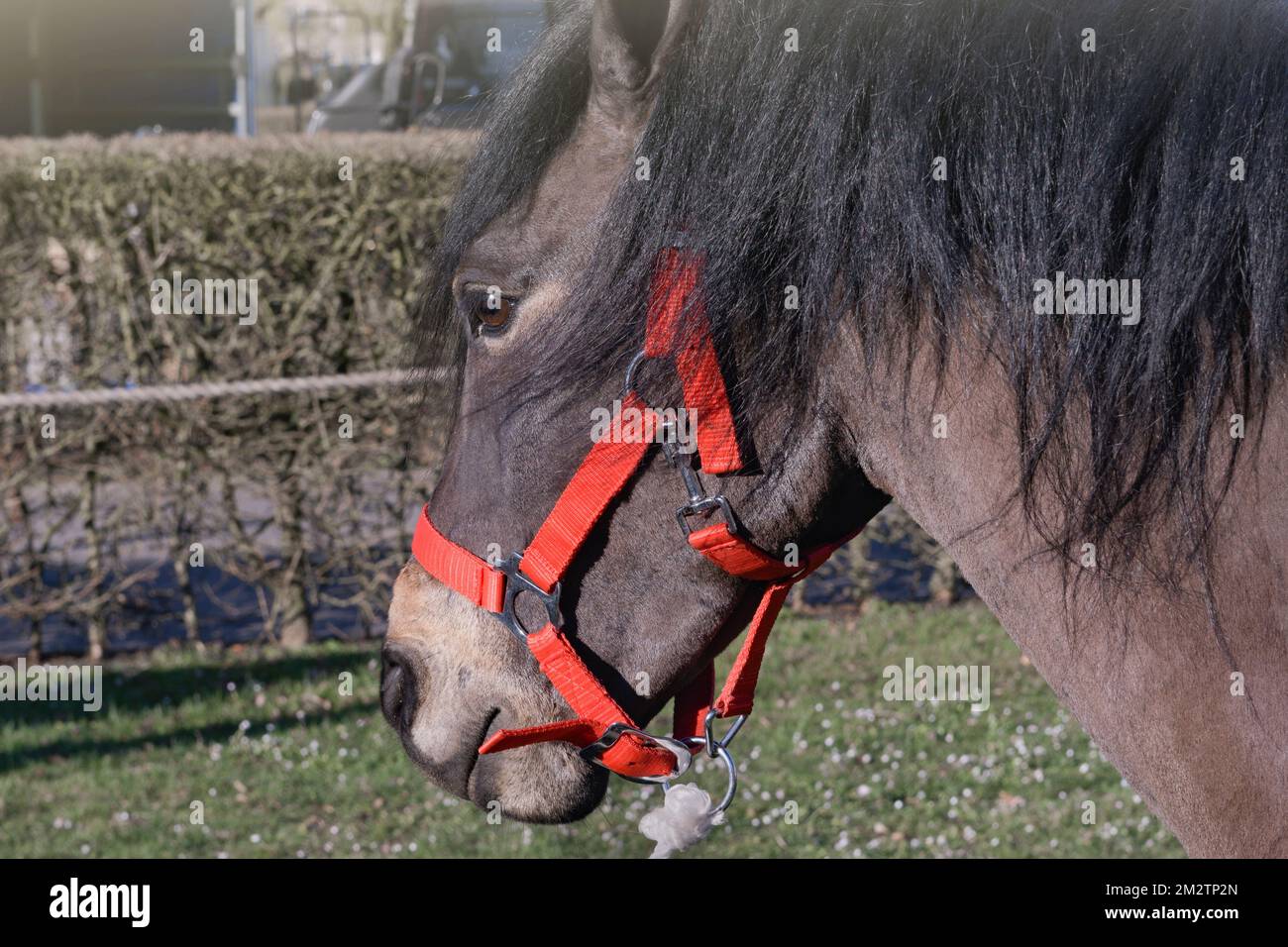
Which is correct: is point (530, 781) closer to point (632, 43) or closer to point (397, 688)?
point (397, 688)

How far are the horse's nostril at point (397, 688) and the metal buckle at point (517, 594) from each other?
0.66ft

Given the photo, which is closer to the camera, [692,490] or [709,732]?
[692,490]

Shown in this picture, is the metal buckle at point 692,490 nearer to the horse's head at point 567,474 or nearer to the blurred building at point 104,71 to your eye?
the horse's head at point 567,474

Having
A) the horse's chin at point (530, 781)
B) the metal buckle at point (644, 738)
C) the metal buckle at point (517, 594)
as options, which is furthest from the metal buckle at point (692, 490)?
the horse's chin at point (530, 781)

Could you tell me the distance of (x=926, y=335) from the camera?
4.79 feet

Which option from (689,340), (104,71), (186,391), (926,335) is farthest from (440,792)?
(104,71)

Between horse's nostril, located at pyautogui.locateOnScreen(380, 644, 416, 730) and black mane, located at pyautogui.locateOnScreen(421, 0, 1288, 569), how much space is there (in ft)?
1.68

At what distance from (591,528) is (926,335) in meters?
0.49

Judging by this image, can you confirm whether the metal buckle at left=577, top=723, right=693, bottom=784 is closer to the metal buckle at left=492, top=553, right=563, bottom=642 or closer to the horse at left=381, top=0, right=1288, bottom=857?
the horse at left=381, top=0, right=1288, bottom=857

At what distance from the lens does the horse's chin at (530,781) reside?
5.73 feet

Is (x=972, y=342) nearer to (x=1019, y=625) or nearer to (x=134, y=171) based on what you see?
(x=1019, y=625)

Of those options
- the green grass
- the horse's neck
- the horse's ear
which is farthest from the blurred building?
the horse's neck

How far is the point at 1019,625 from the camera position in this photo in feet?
4.92
